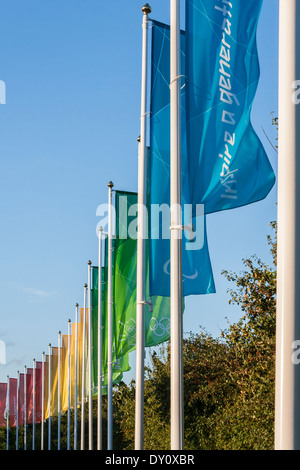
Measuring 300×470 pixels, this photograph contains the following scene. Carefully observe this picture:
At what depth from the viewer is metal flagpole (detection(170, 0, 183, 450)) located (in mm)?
10570

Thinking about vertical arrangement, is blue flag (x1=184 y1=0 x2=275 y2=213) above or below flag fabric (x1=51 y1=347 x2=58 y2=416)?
above

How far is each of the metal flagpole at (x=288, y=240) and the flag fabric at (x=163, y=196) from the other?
6151 millimetres

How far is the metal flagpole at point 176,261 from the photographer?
1057 centimetres

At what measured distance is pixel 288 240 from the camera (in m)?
5.43

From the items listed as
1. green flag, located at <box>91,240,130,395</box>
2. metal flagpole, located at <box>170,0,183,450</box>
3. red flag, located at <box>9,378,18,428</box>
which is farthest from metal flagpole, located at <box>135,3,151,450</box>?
red flag, located at <box>9,378,18,428</box>

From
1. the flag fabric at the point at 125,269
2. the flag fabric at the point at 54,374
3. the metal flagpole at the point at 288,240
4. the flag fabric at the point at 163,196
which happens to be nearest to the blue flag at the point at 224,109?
the flag fabric at the point at 163,196

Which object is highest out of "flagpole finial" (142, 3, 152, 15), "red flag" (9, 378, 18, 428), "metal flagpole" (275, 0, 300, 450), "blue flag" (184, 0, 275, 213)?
"flagpole finial" (142, 3, 152, 15)

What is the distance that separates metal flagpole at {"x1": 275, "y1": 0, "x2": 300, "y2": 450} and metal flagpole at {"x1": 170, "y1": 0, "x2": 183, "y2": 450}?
535 centimetres

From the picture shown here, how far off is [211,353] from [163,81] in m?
16.2

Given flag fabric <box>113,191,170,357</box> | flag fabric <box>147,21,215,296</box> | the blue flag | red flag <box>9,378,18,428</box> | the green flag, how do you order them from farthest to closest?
red flag <box>9,378,18,428</box>
the green flag
flag fabric <box>113,191,170,357</box>
flag fabric <box>147,21,215,296</box>
the blue flag

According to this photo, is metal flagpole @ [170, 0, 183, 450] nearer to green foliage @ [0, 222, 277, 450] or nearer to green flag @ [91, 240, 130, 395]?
green foliage @ [0, 222, 277, 450]

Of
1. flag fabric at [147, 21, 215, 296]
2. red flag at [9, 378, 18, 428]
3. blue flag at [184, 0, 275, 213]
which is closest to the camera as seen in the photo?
blue flag at [184, 0, 275, 213]

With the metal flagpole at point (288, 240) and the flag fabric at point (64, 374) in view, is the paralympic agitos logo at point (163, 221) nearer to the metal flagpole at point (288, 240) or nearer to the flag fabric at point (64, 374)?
the metal flagpole at point (288, 240)

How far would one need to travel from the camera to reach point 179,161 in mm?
11375
